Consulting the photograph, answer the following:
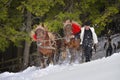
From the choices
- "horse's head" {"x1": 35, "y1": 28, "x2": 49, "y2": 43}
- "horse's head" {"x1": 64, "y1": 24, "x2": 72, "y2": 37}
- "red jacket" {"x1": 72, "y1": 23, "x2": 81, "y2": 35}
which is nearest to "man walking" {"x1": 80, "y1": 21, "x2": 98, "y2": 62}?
"red jacket" {"x1": 72, "y1": 23, "x2": 81, "y2": 35}

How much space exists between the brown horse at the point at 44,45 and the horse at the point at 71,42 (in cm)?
46

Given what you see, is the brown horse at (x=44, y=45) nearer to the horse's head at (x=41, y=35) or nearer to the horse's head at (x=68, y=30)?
the horse's head at (x=41, y=35)

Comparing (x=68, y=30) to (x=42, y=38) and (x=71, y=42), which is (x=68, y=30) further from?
(x=42, y=38)

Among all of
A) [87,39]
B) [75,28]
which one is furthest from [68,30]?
[87,39]

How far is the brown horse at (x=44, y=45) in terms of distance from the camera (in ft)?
40.7

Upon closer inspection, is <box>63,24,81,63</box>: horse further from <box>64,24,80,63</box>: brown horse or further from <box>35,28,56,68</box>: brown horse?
<box>35,28,56,68</box>: brown horse

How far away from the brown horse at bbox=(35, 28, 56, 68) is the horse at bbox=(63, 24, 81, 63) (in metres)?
0.46

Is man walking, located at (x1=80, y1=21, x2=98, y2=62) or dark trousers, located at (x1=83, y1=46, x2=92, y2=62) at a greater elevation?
man walking, located at (x1=80, y1=21, x2=98, y2=62)

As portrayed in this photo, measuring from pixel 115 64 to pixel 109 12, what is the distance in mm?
9895

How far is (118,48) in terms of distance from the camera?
24.5 m

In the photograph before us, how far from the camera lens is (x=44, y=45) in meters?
12.5

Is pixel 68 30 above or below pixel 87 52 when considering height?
above

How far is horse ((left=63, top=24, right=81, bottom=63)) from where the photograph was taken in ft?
40.8

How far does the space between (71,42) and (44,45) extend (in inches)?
34.0
